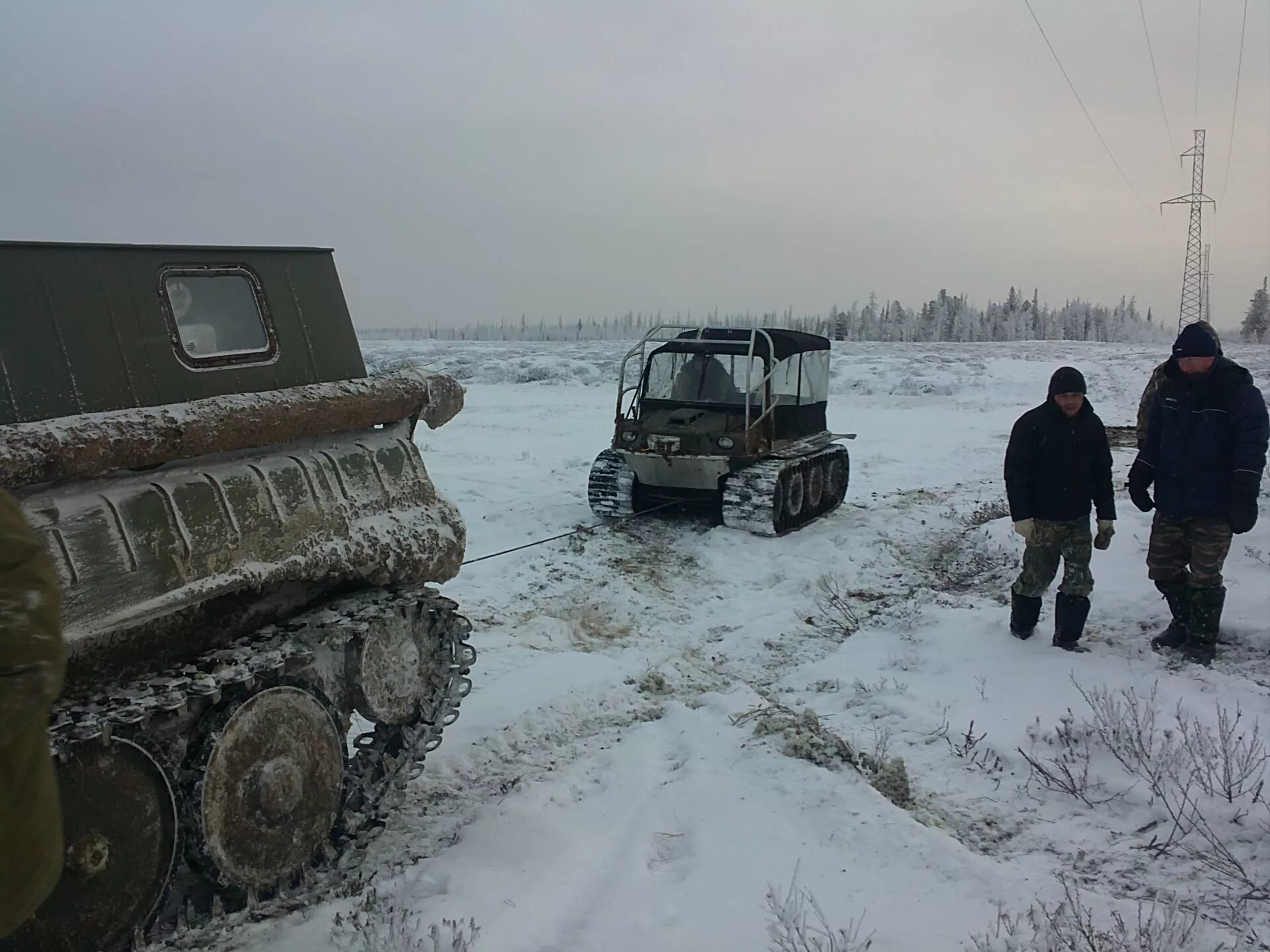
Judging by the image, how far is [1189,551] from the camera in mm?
6031

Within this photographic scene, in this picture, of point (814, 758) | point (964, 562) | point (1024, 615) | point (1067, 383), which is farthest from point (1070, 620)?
point (964, 562)

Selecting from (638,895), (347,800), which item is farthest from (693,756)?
(347,800)

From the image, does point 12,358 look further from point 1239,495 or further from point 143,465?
point 1239,495

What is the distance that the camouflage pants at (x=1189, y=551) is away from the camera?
5852 mm

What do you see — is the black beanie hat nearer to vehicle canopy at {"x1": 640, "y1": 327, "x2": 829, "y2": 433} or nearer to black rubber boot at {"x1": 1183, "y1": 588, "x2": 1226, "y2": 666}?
black rubber boot at {"x1": 1183, "y1": 588, "x2": 1226, "y2": 666}

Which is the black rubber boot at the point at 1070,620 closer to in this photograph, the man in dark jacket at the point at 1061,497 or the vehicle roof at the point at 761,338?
the man in dark jacket at the point at 1061,497

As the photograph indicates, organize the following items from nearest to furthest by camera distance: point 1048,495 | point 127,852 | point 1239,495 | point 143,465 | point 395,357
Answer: point 127,852 < point 143,465 < point 1239,495 < point 1048,495 < point 395,357

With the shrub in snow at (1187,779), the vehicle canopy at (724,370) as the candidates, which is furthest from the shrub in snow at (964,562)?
the shrub in snow at (1187,779)

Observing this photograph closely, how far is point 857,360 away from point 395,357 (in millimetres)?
19051

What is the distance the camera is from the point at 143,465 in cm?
344

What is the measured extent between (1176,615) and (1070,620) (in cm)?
65

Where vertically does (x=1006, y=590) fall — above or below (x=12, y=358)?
below

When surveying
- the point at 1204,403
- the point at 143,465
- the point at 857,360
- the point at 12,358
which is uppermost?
the point at 12,358

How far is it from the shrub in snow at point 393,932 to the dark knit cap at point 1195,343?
519cm
